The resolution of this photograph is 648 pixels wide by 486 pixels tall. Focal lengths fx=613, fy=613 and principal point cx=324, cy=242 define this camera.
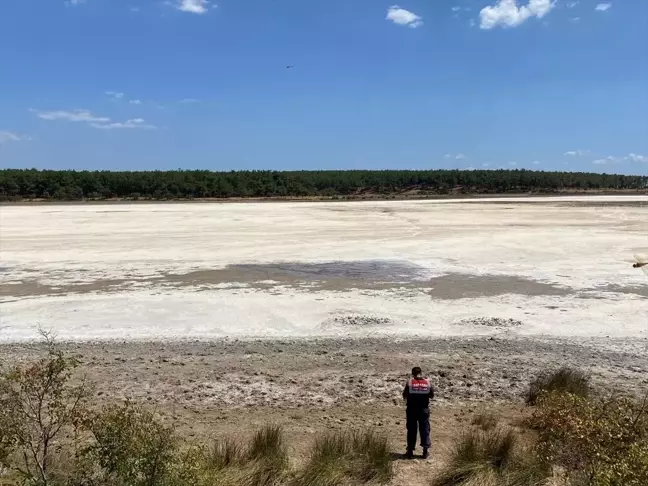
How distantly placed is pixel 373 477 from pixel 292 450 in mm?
1277

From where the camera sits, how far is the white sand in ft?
47.7

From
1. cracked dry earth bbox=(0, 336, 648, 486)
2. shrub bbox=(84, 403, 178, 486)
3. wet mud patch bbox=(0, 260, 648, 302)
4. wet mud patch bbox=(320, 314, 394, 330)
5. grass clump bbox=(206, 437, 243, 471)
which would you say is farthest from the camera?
wet mud patch bbox=(0, 260, 648, 302)

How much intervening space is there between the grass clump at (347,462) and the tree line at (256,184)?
89289mm

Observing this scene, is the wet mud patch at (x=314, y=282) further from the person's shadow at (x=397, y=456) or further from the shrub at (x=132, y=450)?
the shrub at (x=132, y=450)

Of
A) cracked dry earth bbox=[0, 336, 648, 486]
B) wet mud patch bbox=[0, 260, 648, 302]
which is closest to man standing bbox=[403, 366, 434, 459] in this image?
cracked dry earth bbox=[0, 336, 648, 486]

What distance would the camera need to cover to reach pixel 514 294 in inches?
704

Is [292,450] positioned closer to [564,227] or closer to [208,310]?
[208,310]

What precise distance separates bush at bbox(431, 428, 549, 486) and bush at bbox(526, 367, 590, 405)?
205cm

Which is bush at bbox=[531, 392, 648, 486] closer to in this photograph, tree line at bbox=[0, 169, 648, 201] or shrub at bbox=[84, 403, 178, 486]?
shrub at bbox=[84, 403, 178, 486]

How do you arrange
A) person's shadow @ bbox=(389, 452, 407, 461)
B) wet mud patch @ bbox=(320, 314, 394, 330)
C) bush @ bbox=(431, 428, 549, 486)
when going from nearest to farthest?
bush @ bbox=(431, 428, 549, 486) < person's shadow @ bbox=(389, 452, 407, 461) < wet mud patch @ bbox=(320, 314, 394, 330)

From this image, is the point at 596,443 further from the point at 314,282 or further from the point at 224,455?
the point at 314,282

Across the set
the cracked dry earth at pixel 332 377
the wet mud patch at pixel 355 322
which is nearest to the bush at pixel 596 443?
the cracked dry earth at pixel 332 377

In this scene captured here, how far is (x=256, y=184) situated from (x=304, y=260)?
83320 millimetres

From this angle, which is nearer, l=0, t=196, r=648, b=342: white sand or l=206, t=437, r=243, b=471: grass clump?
l=206, t=437, r=243, b=471: grass clump
